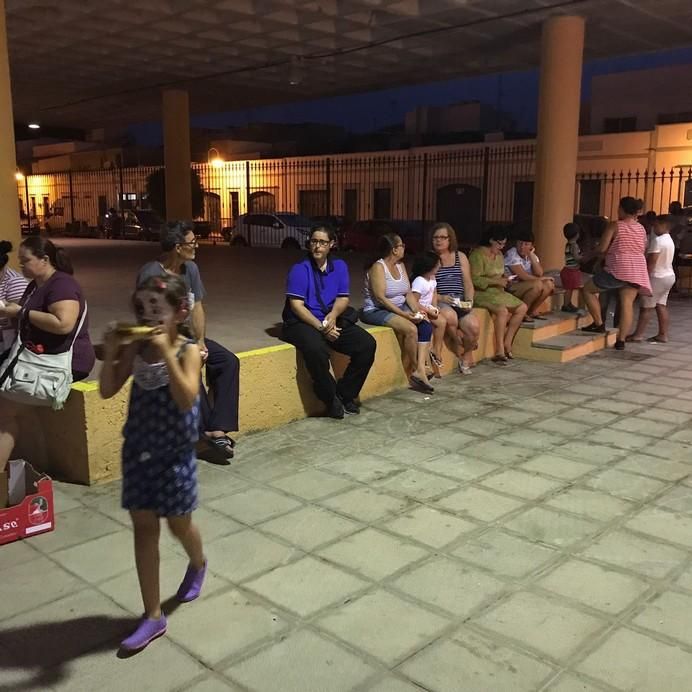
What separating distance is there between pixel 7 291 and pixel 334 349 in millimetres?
2410

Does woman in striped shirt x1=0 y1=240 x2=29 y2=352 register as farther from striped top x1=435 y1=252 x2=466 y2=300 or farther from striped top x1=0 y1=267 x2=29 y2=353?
striped top x1=435 y1=252 x2=466 y2=300

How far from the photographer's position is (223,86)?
16.8 metres

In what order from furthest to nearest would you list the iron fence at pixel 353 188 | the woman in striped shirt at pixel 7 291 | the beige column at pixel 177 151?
the iron fence at pixel 353 188 → the beige column at pixel 177 151 → the woman in striped shirt at pixel 7 291

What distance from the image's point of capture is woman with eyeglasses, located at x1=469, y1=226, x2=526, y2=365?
753 cm

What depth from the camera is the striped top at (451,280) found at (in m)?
7.12

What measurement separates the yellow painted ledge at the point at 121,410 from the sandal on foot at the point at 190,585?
4.57ft

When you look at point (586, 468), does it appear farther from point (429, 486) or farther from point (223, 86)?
point (223, 86)

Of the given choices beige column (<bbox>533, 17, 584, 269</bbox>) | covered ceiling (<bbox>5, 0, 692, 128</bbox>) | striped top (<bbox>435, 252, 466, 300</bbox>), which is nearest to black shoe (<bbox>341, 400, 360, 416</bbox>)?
striped top (<bbox>435, 252, 466, 300</bbox>)

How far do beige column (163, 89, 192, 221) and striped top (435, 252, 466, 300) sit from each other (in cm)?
1134

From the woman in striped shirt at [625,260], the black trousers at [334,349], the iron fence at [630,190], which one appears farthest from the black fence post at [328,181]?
the black trousers at [334,349]

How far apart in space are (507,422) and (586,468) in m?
1.01

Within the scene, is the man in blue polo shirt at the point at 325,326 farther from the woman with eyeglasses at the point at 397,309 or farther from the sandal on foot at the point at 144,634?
the sandal on foot at the point at 144,634

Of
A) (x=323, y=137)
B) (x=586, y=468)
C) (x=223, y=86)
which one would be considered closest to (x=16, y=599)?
(x=586, y=468)

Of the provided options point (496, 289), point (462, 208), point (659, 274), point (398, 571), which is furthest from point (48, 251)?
point (462, 208)
